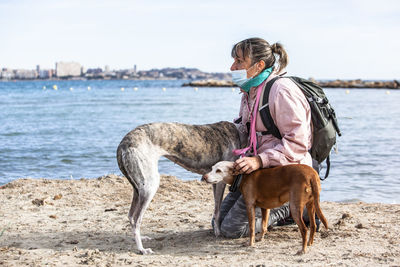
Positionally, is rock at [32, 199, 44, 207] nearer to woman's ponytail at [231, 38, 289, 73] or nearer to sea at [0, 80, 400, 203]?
sea at [0, 80, 400, 203]

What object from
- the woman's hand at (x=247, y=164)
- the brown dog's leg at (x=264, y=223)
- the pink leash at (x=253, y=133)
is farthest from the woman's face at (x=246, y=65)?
the brown dog's leg at (x=264, y=223)

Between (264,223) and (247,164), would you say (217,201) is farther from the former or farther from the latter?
(247,164)

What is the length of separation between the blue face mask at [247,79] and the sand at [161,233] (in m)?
1.51

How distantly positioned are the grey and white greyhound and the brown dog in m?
0.31

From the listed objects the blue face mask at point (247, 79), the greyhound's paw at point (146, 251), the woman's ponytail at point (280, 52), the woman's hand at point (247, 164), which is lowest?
the greyhound's paw at point (146, 251)

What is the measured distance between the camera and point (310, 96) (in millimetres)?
4266

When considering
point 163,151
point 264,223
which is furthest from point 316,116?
point 163,151

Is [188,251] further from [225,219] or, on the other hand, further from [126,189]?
[126,189]

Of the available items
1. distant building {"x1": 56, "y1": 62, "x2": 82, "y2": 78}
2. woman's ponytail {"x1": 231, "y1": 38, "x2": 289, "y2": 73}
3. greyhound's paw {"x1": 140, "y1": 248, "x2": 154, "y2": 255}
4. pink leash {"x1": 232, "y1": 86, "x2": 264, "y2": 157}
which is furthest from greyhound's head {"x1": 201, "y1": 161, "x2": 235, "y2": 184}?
distant building {"x1": 56, "y1": 62, "x2": 82, "y2": 78}

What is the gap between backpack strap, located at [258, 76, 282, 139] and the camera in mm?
4188

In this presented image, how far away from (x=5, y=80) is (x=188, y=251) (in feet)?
441

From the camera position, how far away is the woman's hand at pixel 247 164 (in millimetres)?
4051

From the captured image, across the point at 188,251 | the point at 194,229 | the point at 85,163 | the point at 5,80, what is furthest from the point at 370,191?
the point at 5,80

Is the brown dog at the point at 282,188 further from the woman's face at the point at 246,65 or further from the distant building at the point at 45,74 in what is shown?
the distant building at the point at 45,74
